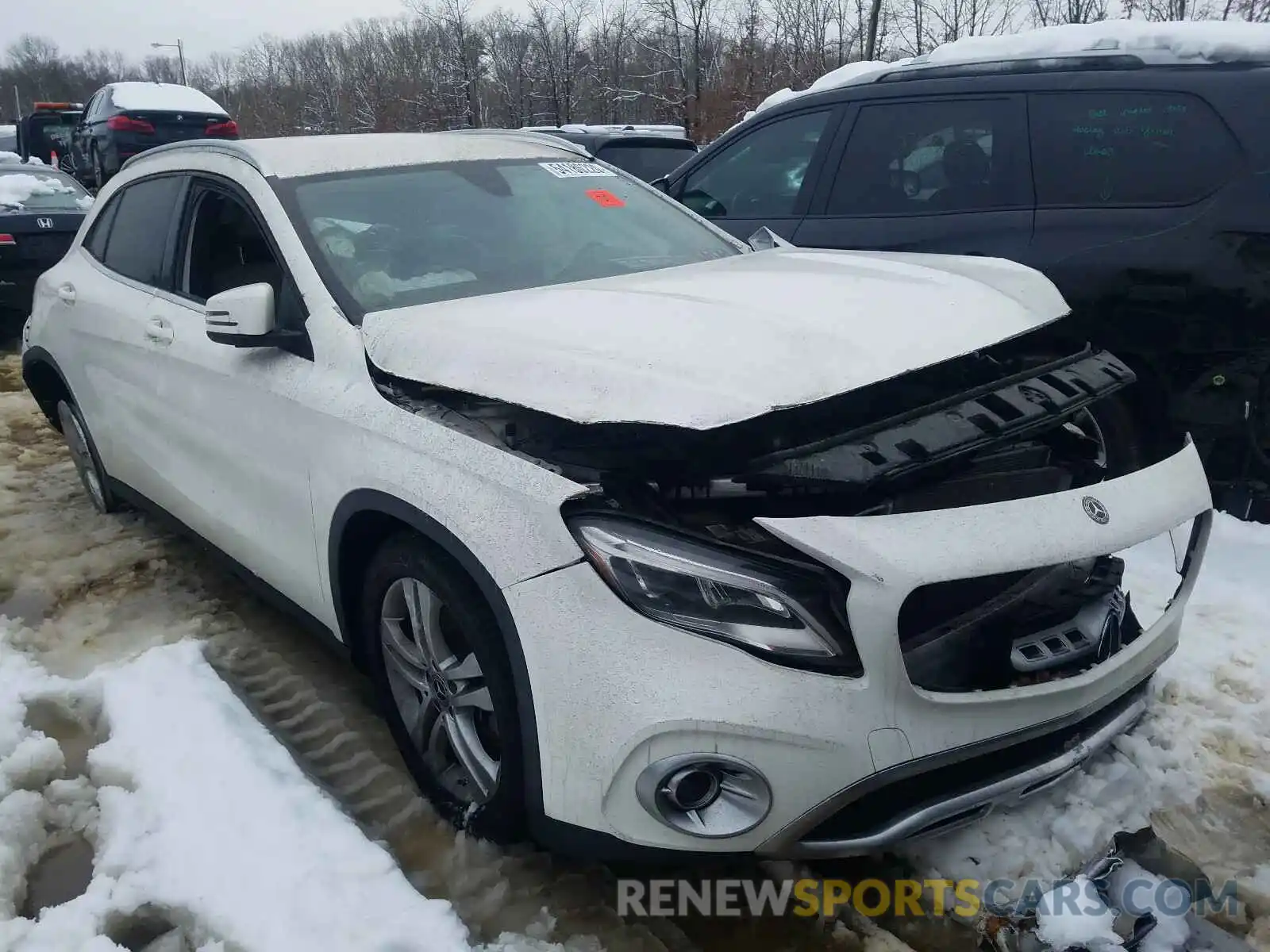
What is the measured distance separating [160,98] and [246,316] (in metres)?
16.3

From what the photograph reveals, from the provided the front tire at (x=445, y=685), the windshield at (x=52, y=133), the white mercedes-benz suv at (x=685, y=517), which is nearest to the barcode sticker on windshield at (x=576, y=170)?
the white mercedes-benz suv at (x=685, y=517)

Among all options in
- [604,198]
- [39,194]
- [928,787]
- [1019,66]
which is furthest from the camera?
[39,194]

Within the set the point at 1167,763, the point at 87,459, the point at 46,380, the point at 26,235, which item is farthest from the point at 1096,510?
the point at 26,235

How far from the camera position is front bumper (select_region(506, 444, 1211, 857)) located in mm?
1730

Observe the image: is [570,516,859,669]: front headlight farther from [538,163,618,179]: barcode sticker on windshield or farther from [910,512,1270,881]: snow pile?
[538,163,618,179]: barcode sticker on windshield

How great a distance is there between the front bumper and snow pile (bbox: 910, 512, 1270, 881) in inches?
15.0

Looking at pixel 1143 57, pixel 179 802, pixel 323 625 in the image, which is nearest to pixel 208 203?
pixel 323 625

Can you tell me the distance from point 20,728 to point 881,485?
260 cm

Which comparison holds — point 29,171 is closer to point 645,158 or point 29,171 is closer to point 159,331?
point 645,158

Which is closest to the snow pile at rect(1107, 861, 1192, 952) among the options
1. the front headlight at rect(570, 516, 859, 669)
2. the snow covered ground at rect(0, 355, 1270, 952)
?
the snow covered ground at rect(0, 355, 1270, 952)

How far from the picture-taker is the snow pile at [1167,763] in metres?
2.27

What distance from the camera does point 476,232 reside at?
304 cm

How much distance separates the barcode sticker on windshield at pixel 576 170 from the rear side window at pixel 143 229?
136 cm

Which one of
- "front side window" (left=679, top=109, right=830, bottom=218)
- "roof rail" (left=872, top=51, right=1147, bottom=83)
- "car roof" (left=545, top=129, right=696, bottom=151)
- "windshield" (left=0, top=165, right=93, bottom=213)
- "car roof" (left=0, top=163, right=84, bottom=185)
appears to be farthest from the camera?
"car roof" (left=0, top=163, right=84, bottom=185)
